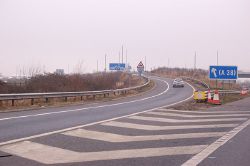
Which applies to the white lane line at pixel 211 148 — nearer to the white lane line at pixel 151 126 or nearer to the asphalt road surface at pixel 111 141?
the asphalt road surface at pixel 111 141

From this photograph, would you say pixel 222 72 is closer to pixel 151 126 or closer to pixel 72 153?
pixel 151 126

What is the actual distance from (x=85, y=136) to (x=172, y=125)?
3913 mm

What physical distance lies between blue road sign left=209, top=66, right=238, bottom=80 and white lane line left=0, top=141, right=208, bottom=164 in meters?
24.3

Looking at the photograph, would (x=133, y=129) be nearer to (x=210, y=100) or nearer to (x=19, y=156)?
(x=19, y=156)

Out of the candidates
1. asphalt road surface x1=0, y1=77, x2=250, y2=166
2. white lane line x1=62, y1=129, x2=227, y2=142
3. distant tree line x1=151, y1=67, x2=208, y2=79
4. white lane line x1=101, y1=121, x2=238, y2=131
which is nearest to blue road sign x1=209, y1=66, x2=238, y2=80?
asphalt road surface x1=0, y1=77, x2=250, y2=166

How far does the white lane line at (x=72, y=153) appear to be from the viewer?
8824 millimetres

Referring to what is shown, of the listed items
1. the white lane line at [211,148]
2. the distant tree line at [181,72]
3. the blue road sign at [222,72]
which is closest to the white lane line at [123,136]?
the white lane line at [211,148]

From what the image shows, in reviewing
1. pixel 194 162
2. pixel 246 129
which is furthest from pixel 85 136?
pixel 246 129

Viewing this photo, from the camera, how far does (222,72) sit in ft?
114

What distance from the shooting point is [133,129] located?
13680 mm

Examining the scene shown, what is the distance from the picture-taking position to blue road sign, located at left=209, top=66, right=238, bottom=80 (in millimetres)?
Result: 34031

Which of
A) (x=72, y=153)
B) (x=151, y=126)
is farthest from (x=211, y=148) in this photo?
(x=151, y=126)

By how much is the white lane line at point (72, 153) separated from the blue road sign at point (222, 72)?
956 inches

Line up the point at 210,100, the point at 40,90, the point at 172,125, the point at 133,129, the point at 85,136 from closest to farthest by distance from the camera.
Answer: the point at 85,136, the point at 133,129, the point at 172,125, the point at 210,100, the point at 40,90
